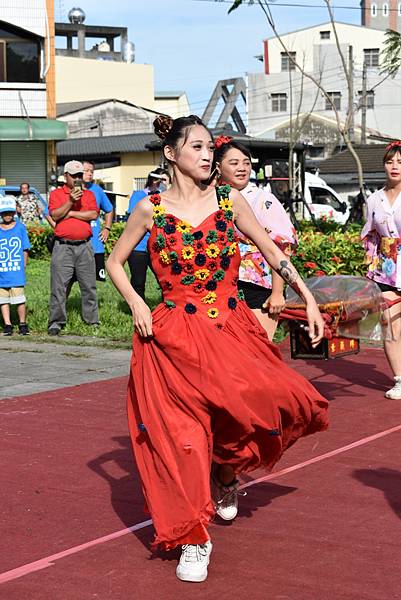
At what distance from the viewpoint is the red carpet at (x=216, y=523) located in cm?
473

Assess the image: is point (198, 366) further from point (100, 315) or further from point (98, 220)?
point (98, 220)

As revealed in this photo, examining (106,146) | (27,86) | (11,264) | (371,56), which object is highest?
(371,56)

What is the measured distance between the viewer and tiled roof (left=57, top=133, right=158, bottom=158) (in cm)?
4872

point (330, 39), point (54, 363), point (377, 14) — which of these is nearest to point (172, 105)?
point (330, 39)

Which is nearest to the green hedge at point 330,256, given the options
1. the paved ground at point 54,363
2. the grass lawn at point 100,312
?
the grass lawn at point 100,312

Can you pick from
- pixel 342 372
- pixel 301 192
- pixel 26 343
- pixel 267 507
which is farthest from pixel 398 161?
pixel 301 192

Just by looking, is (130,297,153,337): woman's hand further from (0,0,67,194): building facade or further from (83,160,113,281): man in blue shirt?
(0,0,67,194): building facade

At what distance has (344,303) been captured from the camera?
7977 millimetres

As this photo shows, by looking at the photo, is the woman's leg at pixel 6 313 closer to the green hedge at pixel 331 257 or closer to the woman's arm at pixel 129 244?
the green hedge at pixel 331 257

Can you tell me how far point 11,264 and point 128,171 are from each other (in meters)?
37.4

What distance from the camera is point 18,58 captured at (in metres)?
37.2

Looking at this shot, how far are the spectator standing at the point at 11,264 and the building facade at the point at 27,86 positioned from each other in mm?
23113

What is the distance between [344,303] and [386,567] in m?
3.27

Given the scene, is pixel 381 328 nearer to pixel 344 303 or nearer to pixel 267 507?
pixel 344 303
